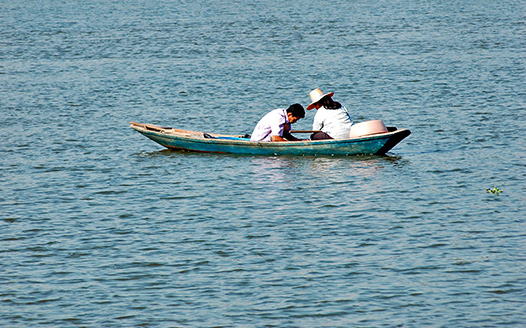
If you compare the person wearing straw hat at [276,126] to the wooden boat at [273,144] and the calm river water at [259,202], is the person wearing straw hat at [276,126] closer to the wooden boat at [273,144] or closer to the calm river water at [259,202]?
the wooden boat at [273,144]

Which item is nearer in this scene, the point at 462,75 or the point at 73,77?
the point at 462,75

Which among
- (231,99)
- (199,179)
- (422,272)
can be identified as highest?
(231,99)

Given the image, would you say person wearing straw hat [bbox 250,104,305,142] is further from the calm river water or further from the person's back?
the person's back

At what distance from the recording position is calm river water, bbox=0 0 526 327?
9.70 meters

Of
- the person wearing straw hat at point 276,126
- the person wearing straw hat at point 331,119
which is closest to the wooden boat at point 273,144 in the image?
the person wearing straw hat at point 276,126

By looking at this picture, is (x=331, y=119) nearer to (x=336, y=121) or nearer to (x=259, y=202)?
(x=336, y=121)

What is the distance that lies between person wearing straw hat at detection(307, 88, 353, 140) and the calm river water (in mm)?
559

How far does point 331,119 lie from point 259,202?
12.2 ft

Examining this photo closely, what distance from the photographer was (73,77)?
102 ft

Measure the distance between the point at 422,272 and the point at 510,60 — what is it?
75.4ft

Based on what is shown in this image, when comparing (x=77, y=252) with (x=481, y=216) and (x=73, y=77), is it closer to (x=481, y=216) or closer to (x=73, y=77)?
(x=481, y=216)


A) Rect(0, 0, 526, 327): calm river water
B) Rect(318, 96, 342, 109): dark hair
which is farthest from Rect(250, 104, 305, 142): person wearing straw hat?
Rect(318, 96, 342, 109): dark hair

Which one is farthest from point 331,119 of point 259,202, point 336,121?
point 259,202

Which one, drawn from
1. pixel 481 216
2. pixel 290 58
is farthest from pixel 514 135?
pixel 290 58
